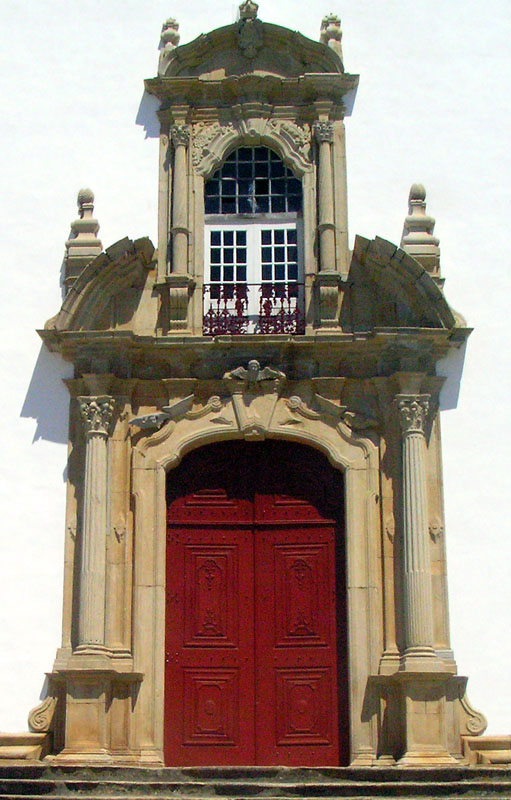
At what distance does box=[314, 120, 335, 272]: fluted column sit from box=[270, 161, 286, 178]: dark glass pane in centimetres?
48

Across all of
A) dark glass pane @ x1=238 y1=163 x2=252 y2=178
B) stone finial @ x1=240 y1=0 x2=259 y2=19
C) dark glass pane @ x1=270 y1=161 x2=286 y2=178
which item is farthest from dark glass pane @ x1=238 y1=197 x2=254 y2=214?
stone finial @ x1=240 y1=0 x2=259 y2=19

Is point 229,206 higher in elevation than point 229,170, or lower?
lower

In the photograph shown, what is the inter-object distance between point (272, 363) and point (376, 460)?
4.61 feet

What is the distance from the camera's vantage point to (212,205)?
15.4 m

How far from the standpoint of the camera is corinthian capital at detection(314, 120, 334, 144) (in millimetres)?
15188

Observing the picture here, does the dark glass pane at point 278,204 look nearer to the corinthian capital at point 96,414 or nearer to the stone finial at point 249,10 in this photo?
the stone finial at point 249,10

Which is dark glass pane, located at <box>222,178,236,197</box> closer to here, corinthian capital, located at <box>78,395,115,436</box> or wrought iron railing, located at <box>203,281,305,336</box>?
wrought iron railing, located at <box>203,281,305,336</box>

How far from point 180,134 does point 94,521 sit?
4.17 meters

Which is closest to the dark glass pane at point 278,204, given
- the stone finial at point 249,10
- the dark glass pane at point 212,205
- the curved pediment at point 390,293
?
the dark glass pane at point 212,205

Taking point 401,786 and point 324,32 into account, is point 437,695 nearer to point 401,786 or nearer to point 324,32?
point 401,786

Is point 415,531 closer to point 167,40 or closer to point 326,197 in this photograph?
point 326,197

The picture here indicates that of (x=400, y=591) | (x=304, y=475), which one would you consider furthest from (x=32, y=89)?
(x=400, y=591)

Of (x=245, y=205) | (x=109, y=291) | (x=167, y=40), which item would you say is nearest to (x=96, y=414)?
(x=109, y=291)

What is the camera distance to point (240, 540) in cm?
1440
